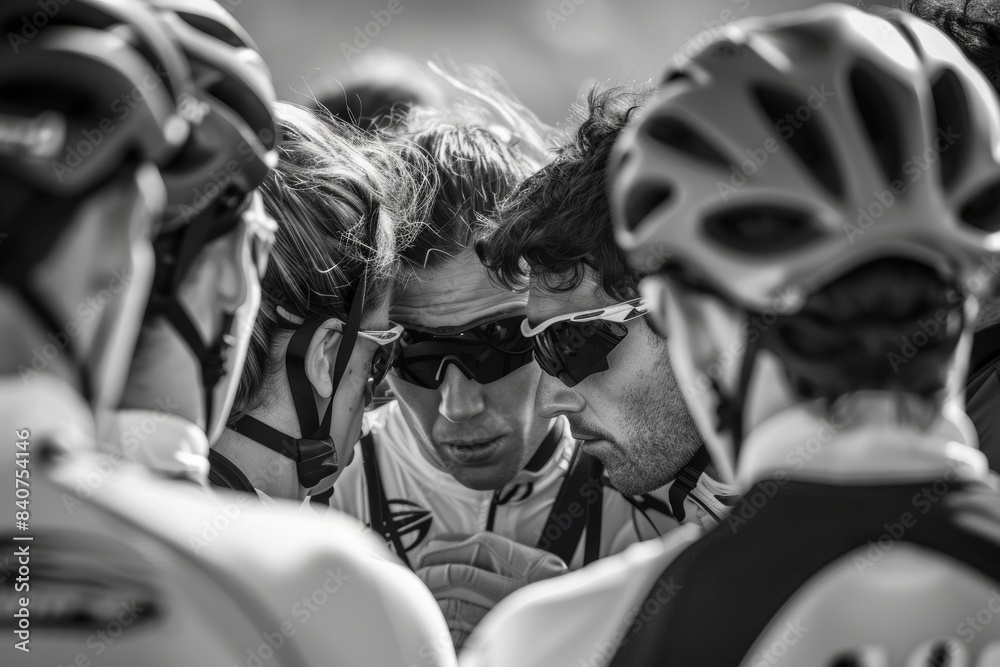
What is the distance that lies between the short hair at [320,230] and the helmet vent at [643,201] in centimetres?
211

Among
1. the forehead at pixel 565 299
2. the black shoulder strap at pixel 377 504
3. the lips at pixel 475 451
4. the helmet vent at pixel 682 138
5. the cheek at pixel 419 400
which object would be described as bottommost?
the black shoulder strap at pixel 377 504

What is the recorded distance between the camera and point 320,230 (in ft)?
11.9

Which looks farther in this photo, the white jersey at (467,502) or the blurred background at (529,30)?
the blurred background at (529,30)

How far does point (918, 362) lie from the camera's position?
1391 mm

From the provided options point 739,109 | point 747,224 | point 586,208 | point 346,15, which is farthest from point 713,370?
point 346,15

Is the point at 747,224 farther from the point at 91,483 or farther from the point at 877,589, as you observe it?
the point at 91,483

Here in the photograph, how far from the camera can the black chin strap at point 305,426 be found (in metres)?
3.47

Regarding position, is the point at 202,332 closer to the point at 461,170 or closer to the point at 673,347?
the point at 673,347

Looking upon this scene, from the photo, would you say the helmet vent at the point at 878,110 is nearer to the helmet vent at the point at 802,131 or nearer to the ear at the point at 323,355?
the helmet vent at the point at 802,131

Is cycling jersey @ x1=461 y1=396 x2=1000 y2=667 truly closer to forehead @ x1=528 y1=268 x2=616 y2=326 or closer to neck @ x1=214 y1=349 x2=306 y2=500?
neck @ x1=214 y1=349 x2=306 y2=500

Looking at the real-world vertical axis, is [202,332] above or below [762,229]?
below

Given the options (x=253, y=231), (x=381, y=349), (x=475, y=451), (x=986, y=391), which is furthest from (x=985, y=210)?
(x=475, y=451)

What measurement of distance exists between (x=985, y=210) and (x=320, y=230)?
259 centimetres

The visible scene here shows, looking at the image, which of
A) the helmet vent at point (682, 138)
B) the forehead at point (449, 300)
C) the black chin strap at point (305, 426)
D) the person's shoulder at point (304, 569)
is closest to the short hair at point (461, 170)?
the forehead at point (449, 300)
